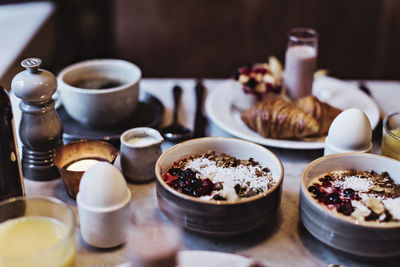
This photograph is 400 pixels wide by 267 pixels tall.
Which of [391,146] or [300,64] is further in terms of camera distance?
[300,64]

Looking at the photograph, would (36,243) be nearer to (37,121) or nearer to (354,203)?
(37,121)

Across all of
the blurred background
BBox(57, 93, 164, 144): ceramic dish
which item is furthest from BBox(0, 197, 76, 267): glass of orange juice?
the blurred background

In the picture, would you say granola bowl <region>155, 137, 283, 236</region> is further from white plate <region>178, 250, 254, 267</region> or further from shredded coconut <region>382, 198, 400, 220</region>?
shredded coconut <region>382, 198, 400, 220</region>

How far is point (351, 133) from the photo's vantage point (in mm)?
1179

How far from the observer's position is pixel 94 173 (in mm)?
967

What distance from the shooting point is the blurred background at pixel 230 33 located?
8.93ft

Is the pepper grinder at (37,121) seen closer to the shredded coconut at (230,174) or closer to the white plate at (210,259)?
the shredded coconut at (230,174)

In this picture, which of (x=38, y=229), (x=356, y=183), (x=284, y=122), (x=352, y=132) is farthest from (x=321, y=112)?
(x=38, y=229)

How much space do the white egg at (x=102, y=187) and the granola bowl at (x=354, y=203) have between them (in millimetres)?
387

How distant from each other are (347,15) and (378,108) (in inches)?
51.0

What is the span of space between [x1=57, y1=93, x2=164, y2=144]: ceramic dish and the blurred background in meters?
1.14

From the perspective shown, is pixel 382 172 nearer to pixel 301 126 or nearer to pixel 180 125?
pixel 301 126

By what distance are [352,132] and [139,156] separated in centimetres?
53

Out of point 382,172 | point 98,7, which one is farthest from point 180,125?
point 98,7
